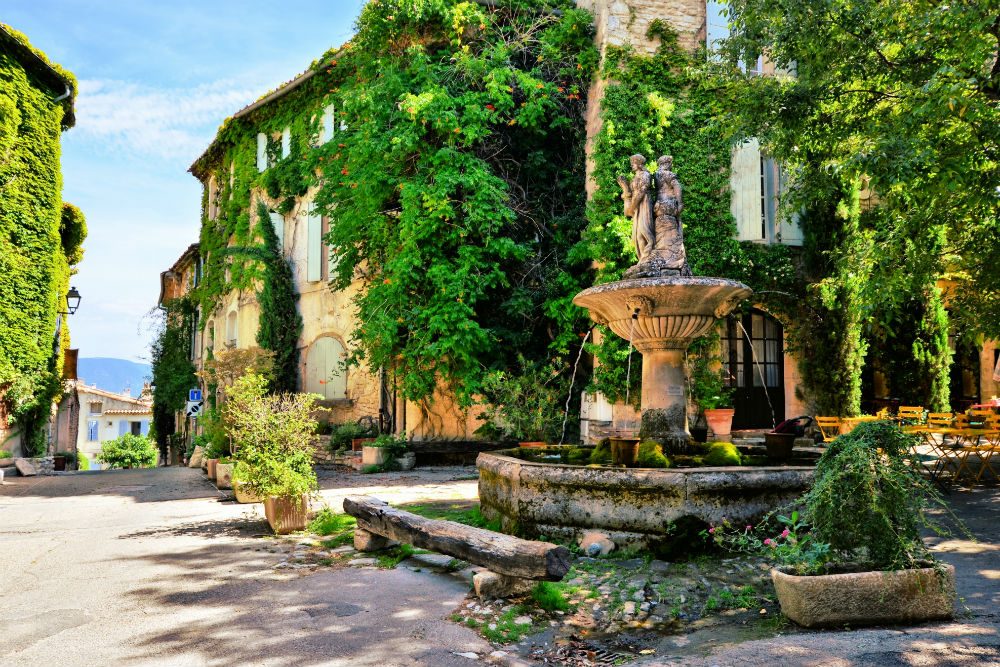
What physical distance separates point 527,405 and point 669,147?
506 cm

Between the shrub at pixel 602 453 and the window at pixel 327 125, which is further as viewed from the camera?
the window at pixel 327 125

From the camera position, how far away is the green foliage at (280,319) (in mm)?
17406

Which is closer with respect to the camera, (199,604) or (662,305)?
(199,604)

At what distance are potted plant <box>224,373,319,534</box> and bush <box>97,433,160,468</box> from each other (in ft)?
88.1

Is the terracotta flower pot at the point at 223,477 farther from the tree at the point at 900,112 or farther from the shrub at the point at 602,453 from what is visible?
the tree at the point at 900,112

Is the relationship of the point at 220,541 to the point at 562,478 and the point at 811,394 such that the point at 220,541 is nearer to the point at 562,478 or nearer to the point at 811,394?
the point at 562,478

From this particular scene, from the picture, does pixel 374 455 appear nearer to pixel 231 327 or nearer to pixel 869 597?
pixel 869 597

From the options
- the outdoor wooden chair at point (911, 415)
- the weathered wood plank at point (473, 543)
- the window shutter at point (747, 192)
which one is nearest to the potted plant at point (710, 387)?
the window shutter at point (747, 192)

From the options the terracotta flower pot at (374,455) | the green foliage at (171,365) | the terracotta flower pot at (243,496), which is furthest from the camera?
the green foliage at (171,365)

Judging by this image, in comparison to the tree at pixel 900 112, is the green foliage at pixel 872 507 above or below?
below

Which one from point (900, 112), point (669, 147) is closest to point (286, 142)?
point (669, 147)

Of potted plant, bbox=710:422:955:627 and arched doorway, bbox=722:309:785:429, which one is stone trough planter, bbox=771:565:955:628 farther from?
arched doorway, bbox=722:309:785:429

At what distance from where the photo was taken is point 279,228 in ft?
61.2

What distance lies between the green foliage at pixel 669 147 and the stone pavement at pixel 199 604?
7.31 meters
